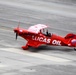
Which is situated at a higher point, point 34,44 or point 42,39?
point 42,39

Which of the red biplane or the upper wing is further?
the red biplane

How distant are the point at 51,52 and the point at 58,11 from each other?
47.3 feet

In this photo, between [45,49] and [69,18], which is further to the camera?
[69,18]

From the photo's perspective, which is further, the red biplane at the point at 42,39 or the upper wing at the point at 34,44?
the red biplane at the point at 42,39

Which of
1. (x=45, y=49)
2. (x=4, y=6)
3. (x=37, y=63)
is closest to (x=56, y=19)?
(x=4, y=6)

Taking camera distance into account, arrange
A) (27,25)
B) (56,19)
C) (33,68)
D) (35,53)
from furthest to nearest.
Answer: (56,19) < (27,25) < (35,53) < (33,68)

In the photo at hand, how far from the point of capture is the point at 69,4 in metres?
51.9

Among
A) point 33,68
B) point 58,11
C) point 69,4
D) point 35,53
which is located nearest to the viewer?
point 33,68

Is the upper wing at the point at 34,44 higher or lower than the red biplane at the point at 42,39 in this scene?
lower

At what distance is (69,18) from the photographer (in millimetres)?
45844

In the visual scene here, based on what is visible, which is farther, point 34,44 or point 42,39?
point 42,39

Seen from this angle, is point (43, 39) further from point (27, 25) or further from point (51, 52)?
point (27, 25)

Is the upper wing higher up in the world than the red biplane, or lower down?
lower down

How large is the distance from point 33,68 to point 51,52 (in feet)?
15.3
